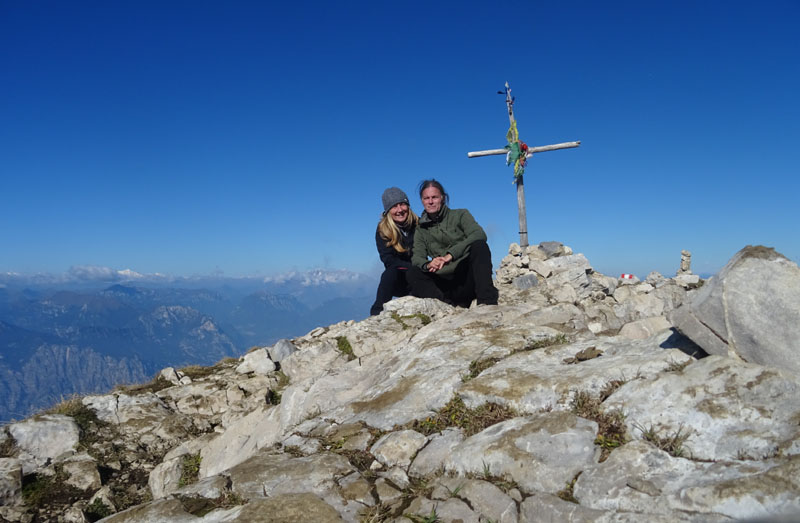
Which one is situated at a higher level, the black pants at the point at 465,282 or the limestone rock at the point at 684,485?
the black pants at the point at 465,282

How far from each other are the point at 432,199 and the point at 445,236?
1.12 m

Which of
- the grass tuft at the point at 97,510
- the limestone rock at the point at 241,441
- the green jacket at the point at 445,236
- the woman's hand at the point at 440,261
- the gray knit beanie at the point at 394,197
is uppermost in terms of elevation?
the gray knit beanie at the point at 394,197

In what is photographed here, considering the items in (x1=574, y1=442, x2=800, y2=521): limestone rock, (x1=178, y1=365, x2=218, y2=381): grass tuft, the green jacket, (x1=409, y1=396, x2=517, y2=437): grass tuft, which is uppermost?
the green jacket

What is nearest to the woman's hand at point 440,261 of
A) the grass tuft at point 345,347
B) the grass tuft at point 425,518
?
the grass tuft at point 345,347

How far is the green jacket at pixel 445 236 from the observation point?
1146 centimetres

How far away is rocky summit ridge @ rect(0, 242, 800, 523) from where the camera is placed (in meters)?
3.44

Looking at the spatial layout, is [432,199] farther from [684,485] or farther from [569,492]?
[684,485]

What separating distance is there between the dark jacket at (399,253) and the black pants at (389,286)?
0.64 ft

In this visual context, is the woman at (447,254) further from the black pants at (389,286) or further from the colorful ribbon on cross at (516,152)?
the colorful ribbon on cross at (516,152)

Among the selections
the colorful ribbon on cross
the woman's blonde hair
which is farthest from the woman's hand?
the colorful ribbon on cross

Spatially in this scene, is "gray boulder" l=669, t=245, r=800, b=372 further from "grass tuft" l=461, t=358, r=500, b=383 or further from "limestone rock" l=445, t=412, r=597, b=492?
"grass tuft" l=461, t=358, r=500, b=383

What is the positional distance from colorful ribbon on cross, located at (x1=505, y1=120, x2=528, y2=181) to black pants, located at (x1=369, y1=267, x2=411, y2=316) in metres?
9.71

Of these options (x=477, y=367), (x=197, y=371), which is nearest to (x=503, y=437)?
(x=477, y=367)

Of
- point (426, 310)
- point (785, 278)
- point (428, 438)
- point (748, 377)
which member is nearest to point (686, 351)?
point (748, 377)
